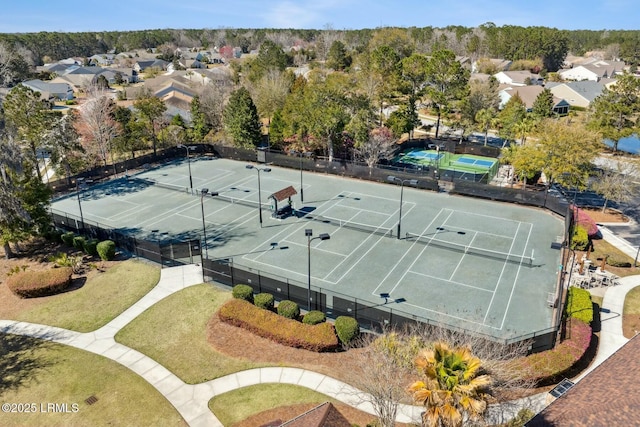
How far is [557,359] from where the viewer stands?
21109 mm

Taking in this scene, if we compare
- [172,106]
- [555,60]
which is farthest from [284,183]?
[555,60]

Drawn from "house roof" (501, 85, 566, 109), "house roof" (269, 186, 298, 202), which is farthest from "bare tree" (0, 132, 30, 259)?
"house roof" (501, 85, 566, 109)

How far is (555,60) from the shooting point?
480ft

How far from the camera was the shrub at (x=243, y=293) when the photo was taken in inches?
1053

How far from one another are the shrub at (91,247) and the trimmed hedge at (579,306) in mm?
32849

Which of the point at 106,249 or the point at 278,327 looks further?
the point at 106,249

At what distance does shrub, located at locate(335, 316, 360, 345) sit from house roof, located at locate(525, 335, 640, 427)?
10211 mm

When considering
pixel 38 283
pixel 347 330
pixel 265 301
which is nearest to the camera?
pixel 347 330

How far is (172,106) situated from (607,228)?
7046 cm

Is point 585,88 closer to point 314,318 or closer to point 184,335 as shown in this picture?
point 314,318

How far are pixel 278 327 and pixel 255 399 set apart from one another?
4527 mm

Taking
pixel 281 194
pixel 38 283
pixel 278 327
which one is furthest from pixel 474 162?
pixel 38 283

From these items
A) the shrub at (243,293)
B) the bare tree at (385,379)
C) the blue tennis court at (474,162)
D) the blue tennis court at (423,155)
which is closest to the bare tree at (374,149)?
the blue tennis court at (423,155)

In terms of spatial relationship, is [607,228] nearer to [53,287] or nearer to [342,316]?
[342,316]
